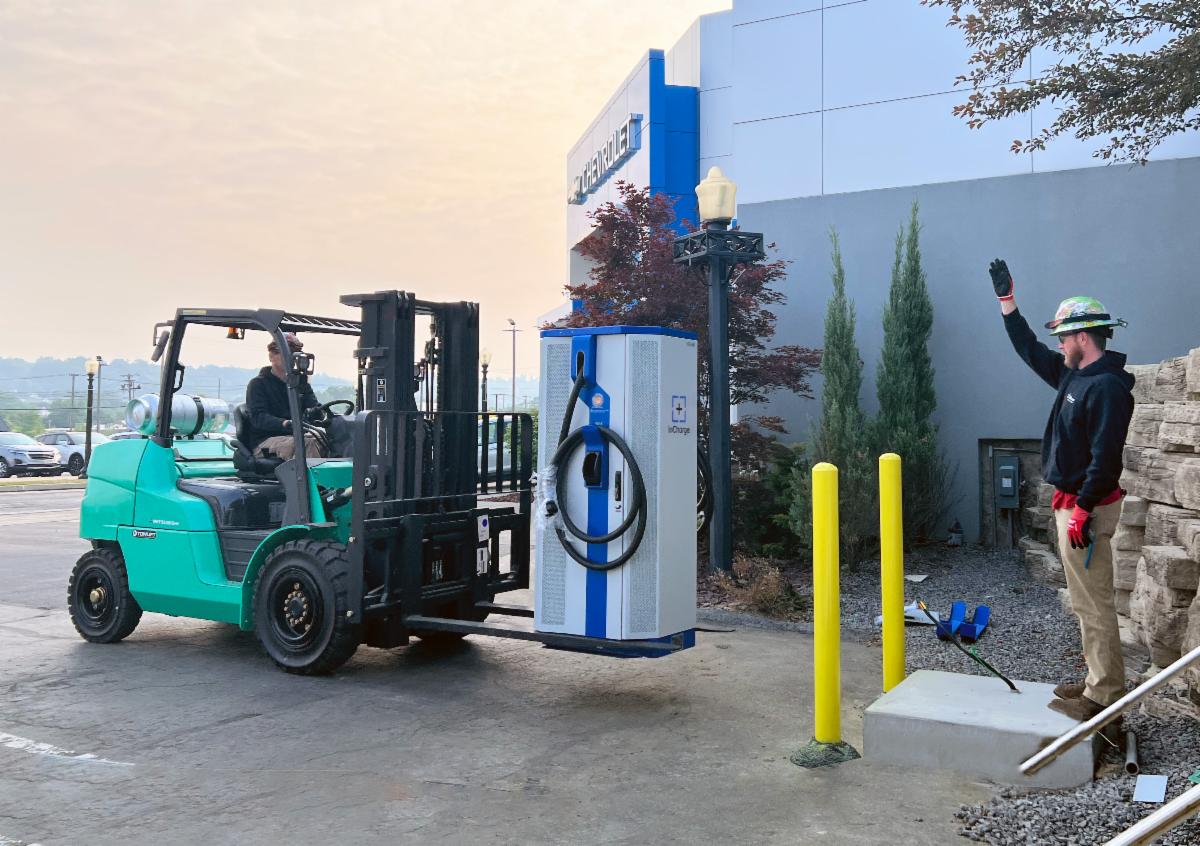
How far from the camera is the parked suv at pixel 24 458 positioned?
3662 centimetres

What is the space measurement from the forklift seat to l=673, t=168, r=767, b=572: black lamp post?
4299 mm

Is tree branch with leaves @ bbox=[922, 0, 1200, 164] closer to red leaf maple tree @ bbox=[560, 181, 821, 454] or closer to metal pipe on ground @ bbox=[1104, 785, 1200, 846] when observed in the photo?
red leaf maple tree @ bbox=[560, 181, 821, 454]

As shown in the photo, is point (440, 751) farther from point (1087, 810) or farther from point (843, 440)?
point (843, 440)

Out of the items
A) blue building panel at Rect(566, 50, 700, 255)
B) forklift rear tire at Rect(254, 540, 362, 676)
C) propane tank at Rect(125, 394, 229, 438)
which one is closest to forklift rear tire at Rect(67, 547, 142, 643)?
propane tank at Rect(125, 394, 229, 438)

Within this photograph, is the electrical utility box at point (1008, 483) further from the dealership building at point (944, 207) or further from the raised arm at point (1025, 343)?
the raised arm at point (1025, 343)

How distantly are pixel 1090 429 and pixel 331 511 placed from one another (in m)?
5.17

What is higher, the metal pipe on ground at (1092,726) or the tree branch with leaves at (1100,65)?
the tree branch with leaves at (1100,65)

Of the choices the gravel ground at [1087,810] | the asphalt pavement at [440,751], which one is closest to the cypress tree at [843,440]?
the asphalt pavement at [440,751]

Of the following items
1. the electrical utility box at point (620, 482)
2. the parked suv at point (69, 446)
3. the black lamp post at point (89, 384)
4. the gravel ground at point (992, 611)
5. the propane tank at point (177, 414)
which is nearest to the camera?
the electrical utility box at point (620, 482)

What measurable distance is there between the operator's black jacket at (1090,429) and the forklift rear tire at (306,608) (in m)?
4.51

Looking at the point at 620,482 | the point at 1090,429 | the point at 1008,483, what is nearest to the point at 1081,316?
the point at 1090,429

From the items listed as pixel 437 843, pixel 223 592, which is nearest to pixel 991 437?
pixel 223 592

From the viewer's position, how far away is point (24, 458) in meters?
36.7

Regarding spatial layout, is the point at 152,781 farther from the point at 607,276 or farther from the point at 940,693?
the point at 607,276
